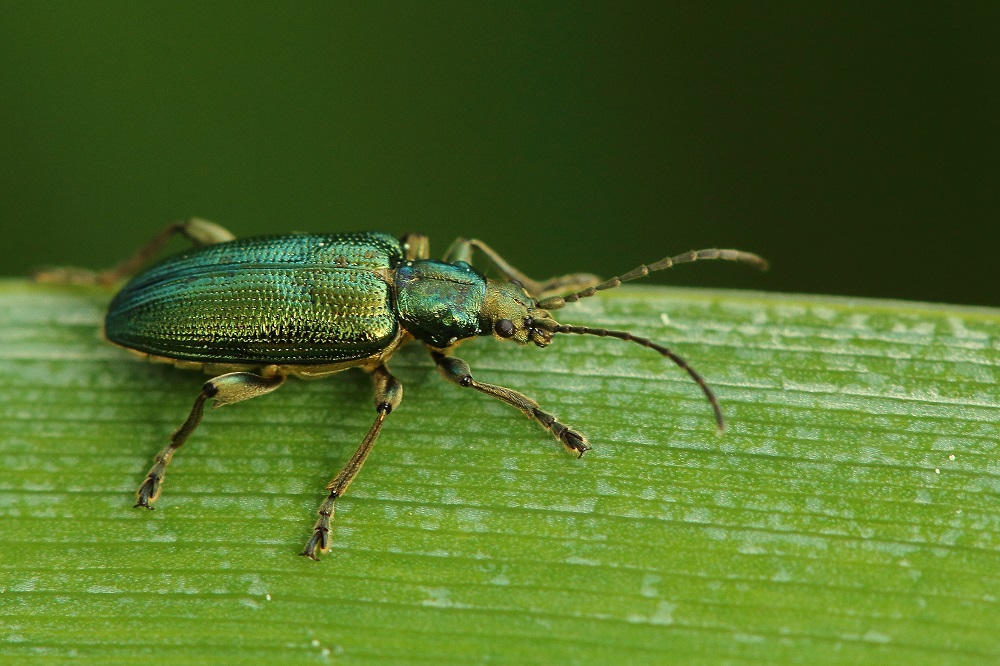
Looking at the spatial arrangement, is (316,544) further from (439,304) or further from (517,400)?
(439,304)

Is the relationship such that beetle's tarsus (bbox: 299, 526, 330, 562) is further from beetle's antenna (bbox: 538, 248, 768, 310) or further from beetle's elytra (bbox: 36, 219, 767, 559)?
beetle's antenna (bbox: 538, 248, 768, 310)

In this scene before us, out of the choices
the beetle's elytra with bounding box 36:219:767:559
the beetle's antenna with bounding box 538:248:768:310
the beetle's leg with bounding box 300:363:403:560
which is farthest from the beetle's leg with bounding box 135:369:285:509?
the beetle's antenna with bounding box 538:248:768:310

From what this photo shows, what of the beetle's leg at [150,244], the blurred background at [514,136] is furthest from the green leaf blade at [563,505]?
the blurred background at [514,136]

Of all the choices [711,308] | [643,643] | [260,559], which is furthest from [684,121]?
[260,559]

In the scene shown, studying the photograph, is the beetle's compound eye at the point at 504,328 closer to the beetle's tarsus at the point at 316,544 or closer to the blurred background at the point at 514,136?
the beetle's tarsus at the point at 316,544

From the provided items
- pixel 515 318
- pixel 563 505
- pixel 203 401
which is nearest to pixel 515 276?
pixel 515 318

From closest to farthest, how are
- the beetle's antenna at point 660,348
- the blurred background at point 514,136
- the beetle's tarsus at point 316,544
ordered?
the beetle's tarsus at point 316,544 < the beetle's antenna at point 660,348 < the blurred background at point 514,136
